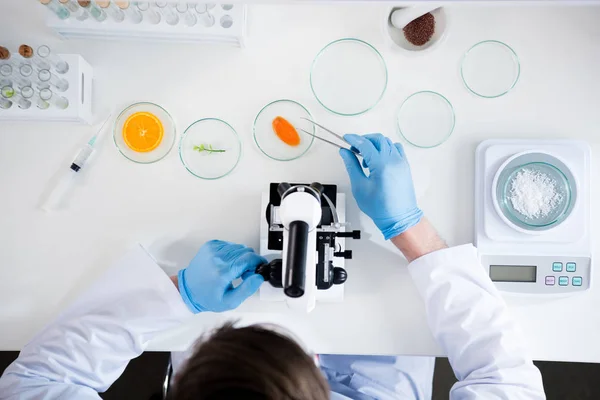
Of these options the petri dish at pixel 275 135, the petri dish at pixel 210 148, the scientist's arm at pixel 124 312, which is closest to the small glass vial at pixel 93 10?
the petri dish at pixel 210 148

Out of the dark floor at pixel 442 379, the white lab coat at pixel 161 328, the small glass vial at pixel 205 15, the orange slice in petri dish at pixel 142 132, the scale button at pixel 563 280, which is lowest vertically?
the dark floor at pixel 442 379

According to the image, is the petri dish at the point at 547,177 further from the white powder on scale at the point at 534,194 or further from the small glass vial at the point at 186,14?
the small glass vial at the point at 186,14

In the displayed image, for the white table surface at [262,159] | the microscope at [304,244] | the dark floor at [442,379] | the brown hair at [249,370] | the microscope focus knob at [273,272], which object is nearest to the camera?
the brown hair at [249,370]

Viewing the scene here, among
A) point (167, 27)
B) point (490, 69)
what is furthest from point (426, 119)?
point (167, 27)

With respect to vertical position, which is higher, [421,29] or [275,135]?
[421,29]

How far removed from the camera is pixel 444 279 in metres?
1.26

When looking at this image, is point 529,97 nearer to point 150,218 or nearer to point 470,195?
point 470,195

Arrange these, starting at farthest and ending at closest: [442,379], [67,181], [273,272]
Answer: [442,379]
[67,181]
[273,272]

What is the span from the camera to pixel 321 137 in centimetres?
137

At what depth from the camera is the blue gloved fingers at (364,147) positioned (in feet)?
4.10

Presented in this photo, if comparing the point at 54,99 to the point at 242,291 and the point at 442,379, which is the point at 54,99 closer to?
the point at 242,291

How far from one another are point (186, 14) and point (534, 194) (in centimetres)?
101

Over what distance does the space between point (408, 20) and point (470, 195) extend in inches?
19.3

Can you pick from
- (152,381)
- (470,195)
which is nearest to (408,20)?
(470,195)
